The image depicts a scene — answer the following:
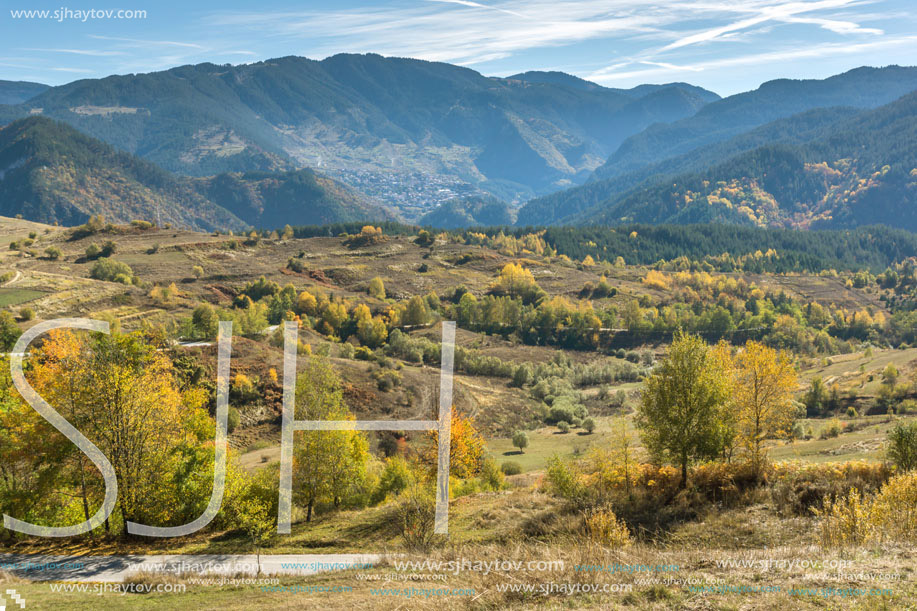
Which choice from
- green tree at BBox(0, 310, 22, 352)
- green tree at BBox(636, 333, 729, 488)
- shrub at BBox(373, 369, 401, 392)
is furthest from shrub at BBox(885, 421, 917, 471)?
green tree at BBox(0, 310, 22, 352)

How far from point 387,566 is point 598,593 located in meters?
9.73

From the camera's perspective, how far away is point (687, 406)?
30719mm

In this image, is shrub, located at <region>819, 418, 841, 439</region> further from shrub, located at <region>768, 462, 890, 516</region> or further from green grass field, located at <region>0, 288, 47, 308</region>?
green grass field, located at <region>0, 288, 47, 308</region>

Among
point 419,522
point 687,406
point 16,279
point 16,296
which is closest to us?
point 419,522

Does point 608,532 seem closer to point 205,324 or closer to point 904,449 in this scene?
point 904,449

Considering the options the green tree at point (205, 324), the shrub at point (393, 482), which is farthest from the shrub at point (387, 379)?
the shrub at point (393, 482)

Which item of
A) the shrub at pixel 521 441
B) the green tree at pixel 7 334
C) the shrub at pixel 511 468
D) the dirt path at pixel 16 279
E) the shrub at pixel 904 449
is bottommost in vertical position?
the shrub at pixel 521 441

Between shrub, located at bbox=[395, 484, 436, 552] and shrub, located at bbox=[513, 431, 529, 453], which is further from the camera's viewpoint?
shrub, located at bbox=[513, 431, 529, 453]

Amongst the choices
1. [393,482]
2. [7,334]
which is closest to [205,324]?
[7,334]

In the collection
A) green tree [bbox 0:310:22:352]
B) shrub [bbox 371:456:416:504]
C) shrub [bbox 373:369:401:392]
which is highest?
green tree [bbox 0:310:22:352]

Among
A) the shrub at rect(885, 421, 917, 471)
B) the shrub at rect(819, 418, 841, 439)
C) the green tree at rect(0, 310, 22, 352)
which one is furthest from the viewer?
the green tree at rect(0, 310, 22, 352)

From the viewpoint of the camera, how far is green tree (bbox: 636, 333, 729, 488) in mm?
30328

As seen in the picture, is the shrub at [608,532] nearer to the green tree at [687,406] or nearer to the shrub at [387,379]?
the green tree at [687,406]

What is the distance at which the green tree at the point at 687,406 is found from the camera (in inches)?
1194
